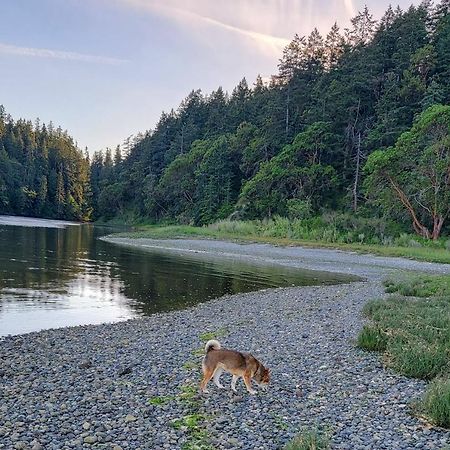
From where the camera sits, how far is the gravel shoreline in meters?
6.30

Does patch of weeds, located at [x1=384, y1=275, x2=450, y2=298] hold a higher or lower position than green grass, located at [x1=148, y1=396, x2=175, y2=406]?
higher

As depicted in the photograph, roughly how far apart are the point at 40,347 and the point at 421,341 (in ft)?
28.5

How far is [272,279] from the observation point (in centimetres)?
2811

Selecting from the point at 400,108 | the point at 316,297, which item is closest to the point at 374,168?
the point at 400,108

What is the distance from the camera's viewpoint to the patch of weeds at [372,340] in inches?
407

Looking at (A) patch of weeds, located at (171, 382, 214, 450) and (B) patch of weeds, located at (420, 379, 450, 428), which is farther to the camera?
(B) patch of weeds, located at (420, 379, 450, 428)

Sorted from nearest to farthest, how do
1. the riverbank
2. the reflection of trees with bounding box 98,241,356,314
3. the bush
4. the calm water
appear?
the bush
the calm water
the reflection of trees with bounding box 98,241,356,314
the riverbank

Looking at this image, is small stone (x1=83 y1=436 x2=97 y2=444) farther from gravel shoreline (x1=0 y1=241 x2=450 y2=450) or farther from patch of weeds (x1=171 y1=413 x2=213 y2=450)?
patch of weeds (x1=171 y1=413 x2=213 y2=450)

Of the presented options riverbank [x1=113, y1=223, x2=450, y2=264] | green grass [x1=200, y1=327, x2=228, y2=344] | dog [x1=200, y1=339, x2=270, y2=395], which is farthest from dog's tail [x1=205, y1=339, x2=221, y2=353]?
riverbank [x1=113, y1=223, x2=450, y2=264]

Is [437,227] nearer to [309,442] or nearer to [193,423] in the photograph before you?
[193,423]

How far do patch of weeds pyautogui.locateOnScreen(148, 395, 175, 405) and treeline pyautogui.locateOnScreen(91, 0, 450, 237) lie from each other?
4593 cm

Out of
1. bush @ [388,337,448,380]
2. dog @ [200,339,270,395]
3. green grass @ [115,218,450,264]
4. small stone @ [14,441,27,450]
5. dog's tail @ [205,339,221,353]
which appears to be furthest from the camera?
green grass @ [115,218,450,264]

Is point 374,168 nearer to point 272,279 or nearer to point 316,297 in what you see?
point 272,279

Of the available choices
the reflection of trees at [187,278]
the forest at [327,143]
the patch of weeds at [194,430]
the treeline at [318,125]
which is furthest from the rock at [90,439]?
the treeline at [318,125]
